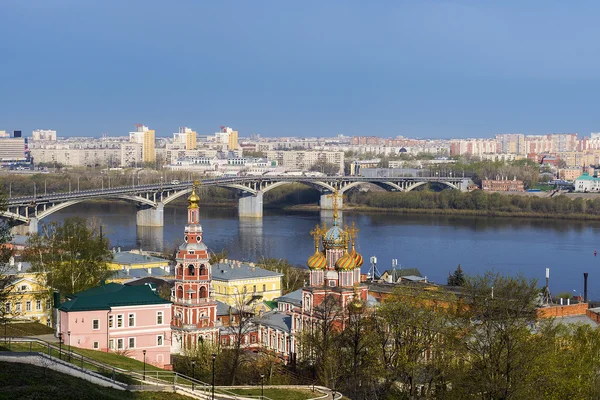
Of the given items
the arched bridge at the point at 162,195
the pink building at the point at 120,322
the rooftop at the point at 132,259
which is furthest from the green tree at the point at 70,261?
the arched bridge at the point at 162,195

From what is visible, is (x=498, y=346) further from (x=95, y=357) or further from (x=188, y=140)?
(x=188, y=140)

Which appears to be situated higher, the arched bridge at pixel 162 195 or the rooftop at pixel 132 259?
the arched bridge at pixel 162 195

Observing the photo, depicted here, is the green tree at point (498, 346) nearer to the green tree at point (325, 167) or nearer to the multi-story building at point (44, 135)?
the green tree at point (325, 167)

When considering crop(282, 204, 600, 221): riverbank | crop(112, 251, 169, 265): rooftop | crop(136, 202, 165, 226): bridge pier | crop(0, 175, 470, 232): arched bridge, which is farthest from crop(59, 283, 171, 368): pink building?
crop(282, 204, 600, 221): riverbank

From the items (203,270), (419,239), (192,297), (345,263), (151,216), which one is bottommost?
(419,239)

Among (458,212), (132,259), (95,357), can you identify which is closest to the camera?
(95,357)

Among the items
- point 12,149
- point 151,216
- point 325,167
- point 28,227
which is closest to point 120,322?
point 28,227

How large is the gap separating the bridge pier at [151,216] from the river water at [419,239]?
34cm

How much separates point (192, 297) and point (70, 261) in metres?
1.93

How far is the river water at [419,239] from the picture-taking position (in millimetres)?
22438

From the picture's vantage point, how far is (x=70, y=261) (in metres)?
13.0

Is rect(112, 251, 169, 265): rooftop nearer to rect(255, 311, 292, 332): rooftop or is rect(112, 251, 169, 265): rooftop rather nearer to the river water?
rect(255, 311, 292, 332): rooftop

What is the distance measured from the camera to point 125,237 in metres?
29.2

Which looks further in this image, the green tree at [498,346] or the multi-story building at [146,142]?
the multi-story building at [146,142]
